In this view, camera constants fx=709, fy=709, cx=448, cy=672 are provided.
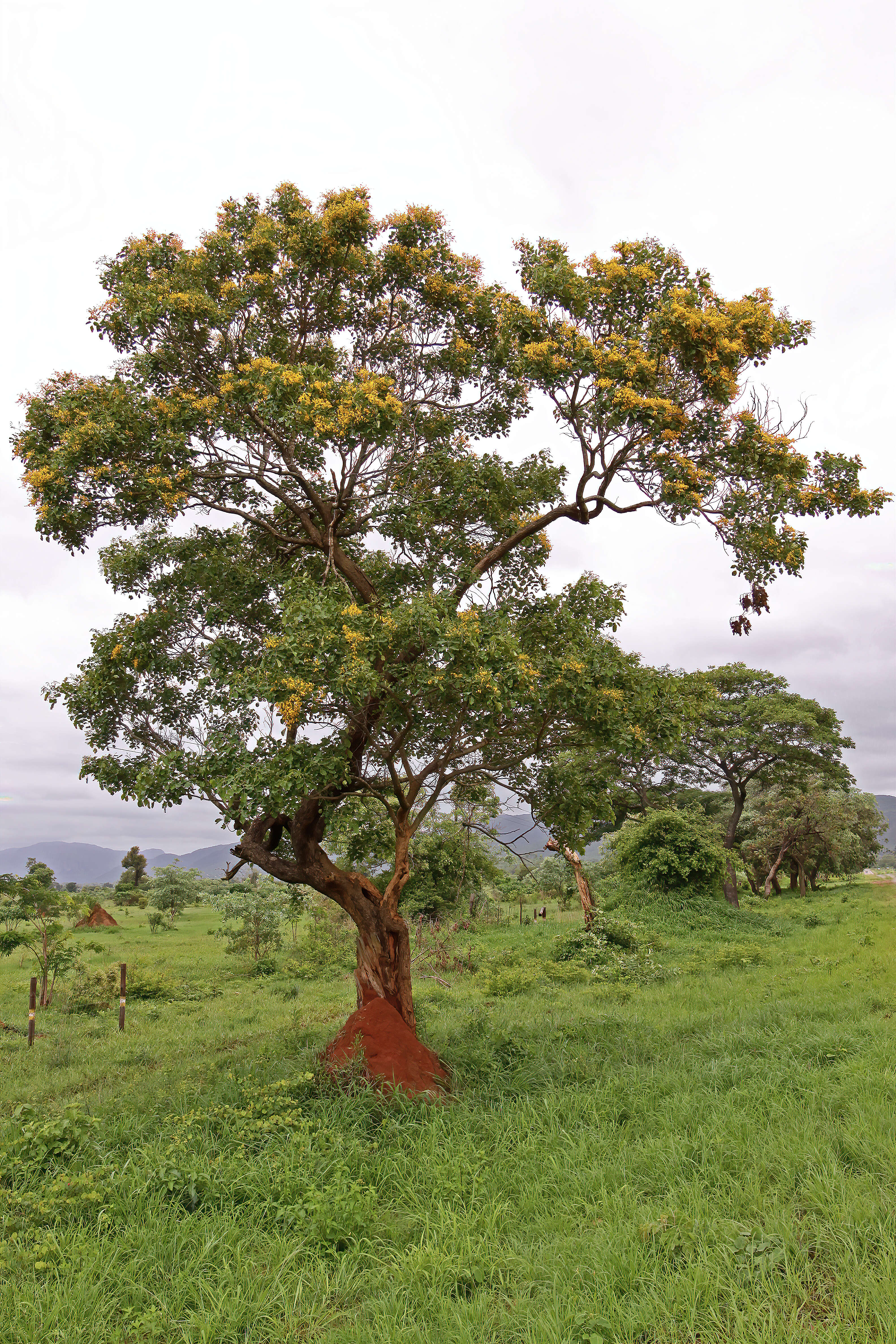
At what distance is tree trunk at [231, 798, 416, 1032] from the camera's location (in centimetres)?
1041

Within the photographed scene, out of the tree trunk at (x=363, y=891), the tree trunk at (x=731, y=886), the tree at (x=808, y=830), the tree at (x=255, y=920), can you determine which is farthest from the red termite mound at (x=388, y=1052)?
the tree at (x=808, y=830)

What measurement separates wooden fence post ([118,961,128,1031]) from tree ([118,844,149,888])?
43757 millimetres

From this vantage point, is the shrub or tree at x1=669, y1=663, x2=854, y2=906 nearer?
the shrub

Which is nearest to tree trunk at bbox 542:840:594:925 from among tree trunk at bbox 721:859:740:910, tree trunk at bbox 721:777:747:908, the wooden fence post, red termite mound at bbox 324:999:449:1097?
tree trunk at bbox 721:777:747:908

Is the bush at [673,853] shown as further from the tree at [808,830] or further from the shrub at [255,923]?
the shrub at [255,923]

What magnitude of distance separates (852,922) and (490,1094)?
20286 mm

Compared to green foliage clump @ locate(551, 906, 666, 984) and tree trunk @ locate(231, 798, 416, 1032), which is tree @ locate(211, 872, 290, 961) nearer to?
green foliage clump @ locate(551, 906, 666, 984)

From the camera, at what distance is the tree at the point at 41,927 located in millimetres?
18297

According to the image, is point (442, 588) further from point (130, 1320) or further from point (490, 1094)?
point (130, 1320)

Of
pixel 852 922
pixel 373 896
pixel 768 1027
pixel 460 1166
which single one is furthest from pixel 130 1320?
pixel 852 922

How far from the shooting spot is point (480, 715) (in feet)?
31.3

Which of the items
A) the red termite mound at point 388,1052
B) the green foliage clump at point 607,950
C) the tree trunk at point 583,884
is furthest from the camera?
the tree trunk at point 583,884

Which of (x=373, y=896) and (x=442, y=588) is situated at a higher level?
(x=442, y=588)

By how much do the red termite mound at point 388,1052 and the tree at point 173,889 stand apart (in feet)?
115
